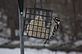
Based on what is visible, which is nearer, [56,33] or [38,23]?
[38,23]

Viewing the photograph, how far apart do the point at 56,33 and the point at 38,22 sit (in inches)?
9.4

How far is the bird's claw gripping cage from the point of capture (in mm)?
1676

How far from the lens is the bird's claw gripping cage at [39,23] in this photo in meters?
1.68

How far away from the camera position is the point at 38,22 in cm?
169

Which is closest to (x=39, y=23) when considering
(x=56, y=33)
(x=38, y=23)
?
(x=38, y=23)

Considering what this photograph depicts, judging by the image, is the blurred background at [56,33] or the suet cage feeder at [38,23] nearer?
the suet cage feeder at [38,23]

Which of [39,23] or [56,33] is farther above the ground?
[39,23]

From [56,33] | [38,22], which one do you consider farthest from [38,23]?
[56,33]

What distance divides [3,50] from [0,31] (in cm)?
19

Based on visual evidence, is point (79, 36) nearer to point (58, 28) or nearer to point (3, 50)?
point (58, 28)

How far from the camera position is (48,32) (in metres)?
1.69

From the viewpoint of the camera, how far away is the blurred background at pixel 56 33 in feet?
5.87

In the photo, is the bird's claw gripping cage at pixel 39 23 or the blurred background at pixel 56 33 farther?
the blurred background at pixel 56 33

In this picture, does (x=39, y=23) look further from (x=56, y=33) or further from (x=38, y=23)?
(x=56, y=33)
